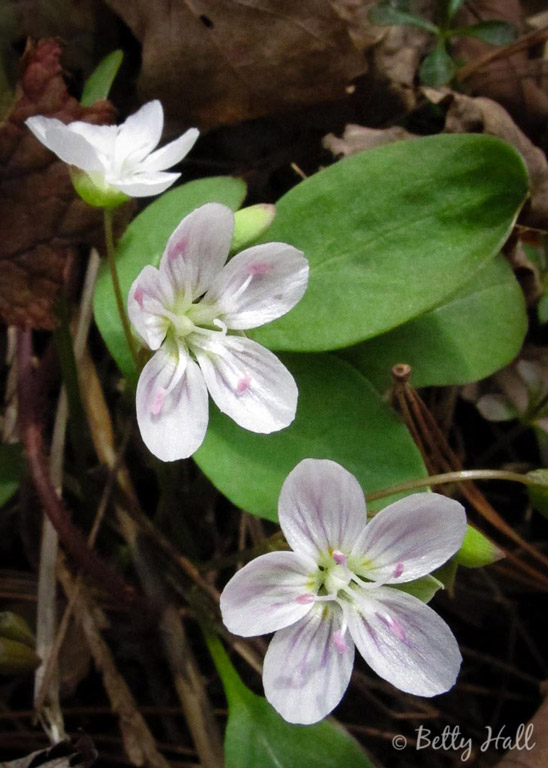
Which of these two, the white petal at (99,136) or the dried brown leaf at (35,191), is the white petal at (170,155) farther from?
the dried brown leaf at (35,191)

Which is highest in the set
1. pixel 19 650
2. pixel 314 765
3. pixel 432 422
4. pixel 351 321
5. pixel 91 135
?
pixel 91 135

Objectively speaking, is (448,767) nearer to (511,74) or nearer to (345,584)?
(345,584)

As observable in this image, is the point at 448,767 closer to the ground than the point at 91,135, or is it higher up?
closer to the ground

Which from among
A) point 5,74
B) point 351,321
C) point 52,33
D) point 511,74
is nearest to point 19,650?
point 351,321

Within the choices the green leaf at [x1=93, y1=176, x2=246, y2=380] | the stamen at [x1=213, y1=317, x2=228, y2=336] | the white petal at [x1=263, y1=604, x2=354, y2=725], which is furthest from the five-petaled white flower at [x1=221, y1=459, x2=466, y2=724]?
the green leaf at [x1=93, y1=176, x2=246, y2=380]

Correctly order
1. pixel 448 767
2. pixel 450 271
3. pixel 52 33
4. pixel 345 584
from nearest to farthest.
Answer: pixel 345 584 → pixel 450 271 → pixel 448 767 → pixel 52 33

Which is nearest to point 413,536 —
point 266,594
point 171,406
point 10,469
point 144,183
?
point 266,594

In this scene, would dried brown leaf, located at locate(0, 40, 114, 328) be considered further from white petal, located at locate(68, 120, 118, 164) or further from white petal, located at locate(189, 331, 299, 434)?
white petal, located at locate(189, 331, 299, 434)
